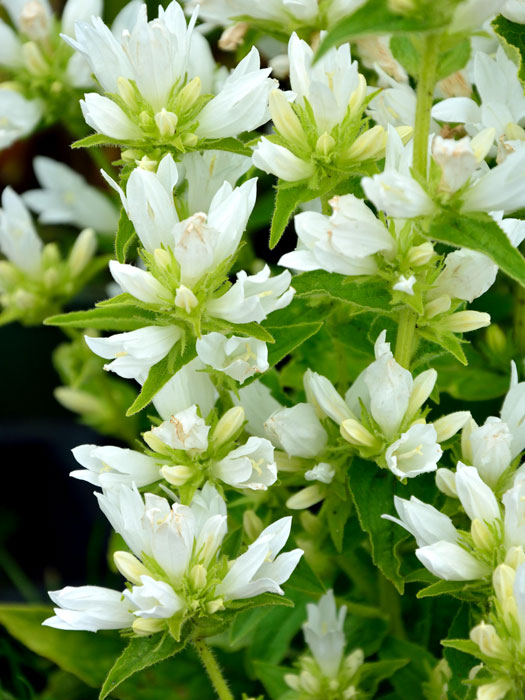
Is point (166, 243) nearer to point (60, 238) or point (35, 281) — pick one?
point (35, 281)

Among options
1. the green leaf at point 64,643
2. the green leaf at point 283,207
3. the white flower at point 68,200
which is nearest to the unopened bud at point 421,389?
the green leaf at point 283,207

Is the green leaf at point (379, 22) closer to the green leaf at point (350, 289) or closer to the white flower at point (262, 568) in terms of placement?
the green leaf at point (350, 289)

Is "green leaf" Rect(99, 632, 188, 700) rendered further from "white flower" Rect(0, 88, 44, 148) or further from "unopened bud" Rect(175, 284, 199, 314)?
"white flower" Rect(0, 88, 44, 148)

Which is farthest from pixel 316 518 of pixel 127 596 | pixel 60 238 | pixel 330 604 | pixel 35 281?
pixel 60 238

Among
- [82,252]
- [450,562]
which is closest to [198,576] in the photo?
[450,562]

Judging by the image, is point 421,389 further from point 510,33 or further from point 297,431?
point 510,33

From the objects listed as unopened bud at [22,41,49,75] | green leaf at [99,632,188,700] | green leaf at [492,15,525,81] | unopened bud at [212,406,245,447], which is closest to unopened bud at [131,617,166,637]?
green leaf at [99,632,188,700]
